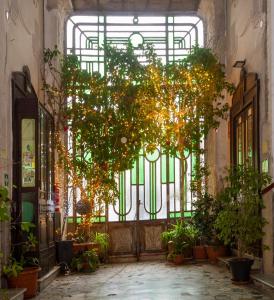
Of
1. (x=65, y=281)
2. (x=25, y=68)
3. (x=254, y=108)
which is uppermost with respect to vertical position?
(x=25, y=68)

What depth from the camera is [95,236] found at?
10.3m

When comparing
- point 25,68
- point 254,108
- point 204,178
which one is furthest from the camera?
point 204,178

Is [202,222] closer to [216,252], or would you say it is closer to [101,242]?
[216,252]

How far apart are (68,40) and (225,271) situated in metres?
5.91

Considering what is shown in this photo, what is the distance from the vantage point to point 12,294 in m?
5.80

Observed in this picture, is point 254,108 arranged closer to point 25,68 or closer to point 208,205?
point 208,205

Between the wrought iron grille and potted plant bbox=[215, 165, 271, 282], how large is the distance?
319cm

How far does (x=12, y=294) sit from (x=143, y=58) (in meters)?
6.28

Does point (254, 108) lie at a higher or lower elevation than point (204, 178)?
higher

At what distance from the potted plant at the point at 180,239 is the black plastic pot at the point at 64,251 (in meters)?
1.93

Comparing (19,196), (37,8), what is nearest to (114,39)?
(37,8)

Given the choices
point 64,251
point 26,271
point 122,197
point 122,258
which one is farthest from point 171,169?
point 26,271

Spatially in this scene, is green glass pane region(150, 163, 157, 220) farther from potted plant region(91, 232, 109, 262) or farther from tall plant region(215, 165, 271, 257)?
tall plant region(215, 165, 271, 257)

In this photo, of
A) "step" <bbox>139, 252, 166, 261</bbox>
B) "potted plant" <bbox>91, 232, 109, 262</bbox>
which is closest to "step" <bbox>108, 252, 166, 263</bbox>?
"step" <bbox>139, 252, 166, 261</bbox>
